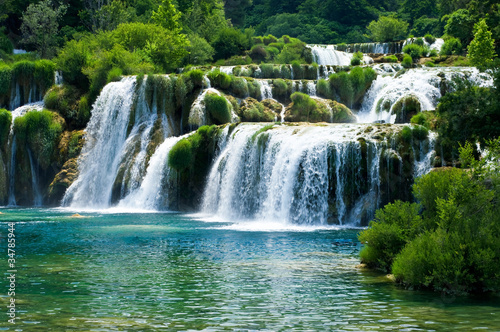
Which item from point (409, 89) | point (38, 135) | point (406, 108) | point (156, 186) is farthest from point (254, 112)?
point (38, 135)

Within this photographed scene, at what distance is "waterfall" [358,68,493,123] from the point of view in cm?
3784

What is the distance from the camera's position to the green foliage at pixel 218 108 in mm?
38500

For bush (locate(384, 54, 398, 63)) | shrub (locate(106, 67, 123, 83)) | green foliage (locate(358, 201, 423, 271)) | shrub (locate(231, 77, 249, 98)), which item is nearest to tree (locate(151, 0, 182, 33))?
shrub (locate(106, 67, 123, 83))

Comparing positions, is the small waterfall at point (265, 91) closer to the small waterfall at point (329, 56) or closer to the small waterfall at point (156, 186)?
the small waterfall at point (156, 186)

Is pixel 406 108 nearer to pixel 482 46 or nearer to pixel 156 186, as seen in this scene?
pixel 482 46

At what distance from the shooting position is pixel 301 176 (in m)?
28.9

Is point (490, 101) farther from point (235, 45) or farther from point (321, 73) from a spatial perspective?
point (235, 45)

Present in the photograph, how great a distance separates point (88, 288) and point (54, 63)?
3630 centimetres

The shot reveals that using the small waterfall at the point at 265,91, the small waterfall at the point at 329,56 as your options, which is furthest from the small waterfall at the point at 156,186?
the small waterfall at the point at 329,56

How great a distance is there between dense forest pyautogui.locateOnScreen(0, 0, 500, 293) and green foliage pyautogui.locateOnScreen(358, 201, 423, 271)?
31mm

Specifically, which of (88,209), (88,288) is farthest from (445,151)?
(88,209)

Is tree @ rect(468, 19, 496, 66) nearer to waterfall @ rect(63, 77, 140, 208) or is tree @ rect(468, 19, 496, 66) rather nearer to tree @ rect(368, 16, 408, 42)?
waterfall @ rect(63, 77, 140, 208)

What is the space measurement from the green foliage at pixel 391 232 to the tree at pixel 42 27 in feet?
167

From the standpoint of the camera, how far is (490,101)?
76.4ft
